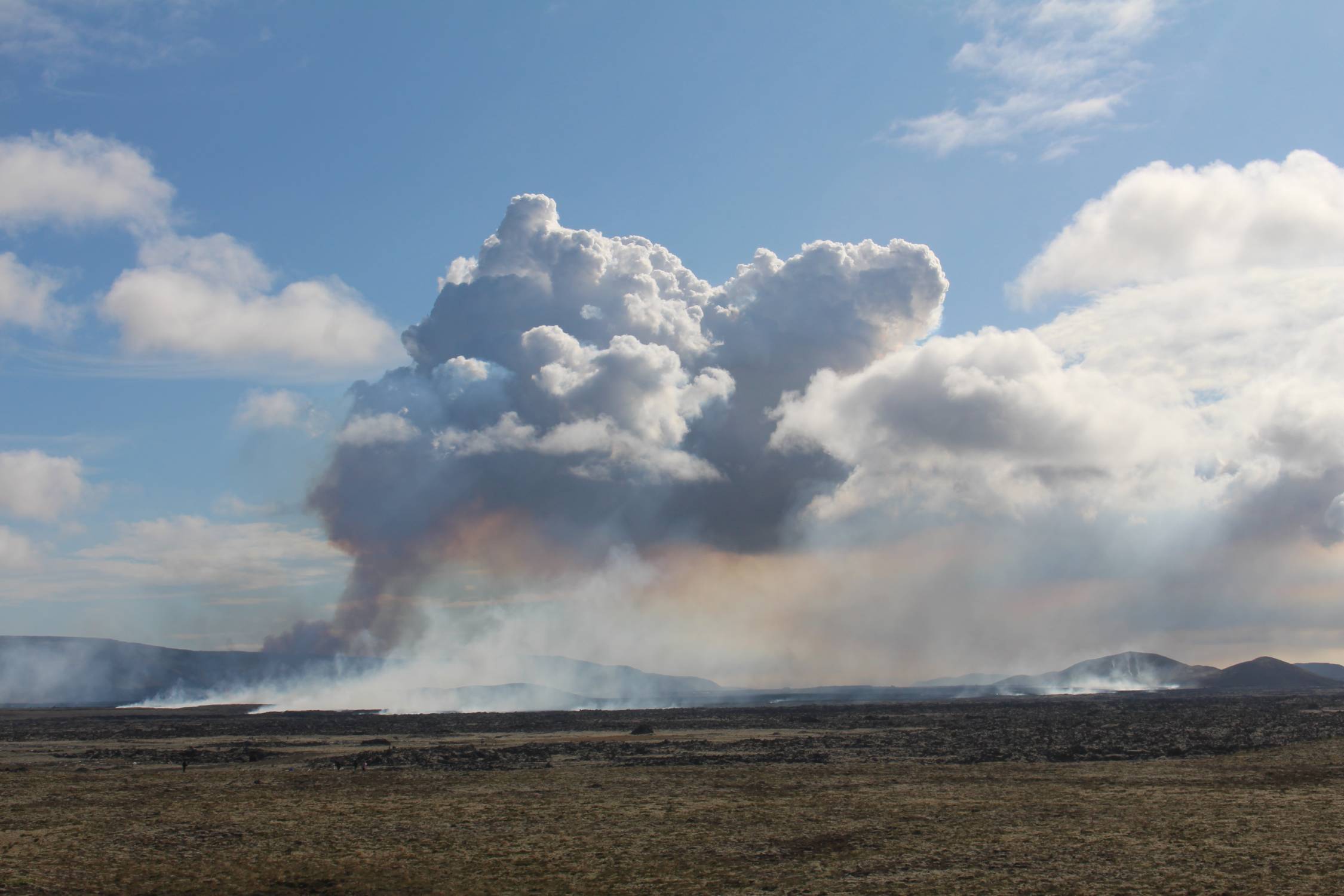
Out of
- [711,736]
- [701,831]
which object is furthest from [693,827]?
[711,736]

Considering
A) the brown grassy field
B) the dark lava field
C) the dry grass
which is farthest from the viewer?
the dark lava field

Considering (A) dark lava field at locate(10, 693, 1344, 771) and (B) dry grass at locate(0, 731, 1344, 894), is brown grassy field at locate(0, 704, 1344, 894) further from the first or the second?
(A) dark lava field at locate(10, 693, 1344, 771)

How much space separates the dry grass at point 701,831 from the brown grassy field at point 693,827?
144 mm

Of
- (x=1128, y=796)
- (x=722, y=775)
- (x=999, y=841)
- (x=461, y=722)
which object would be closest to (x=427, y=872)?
(x=999, y=841)

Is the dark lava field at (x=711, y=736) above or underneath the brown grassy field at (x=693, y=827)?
underneath

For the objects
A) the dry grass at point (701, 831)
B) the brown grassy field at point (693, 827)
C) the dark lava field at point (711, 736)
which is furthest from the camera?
the dark lava field at point (711, 736)

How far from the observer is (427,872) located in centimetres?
3625

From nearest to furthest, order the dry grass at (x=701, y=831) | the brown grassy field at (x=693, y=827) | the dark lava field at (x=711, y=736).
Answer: the dry grass at (x=701, y=831)
the brown grassy field at (x=693, y=827)
the dark lava field at (x=711, y=736)

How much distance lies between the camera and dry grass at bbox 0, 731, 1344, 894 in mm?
33938

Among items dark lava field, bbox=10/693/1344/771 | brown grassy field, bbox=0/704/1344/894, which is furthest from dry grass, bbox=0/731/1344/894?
dark lava field, bbox=10/693/1344/771

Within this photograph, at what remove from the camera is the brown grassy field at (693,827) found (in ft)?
112

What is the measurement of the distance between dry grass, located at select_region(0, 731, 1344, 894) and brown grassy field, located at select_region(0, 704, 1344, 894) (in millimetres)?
144

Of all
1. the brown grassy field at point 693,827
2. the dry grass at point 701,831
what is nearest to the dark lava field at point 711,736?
the brown grassy field at point 693,827

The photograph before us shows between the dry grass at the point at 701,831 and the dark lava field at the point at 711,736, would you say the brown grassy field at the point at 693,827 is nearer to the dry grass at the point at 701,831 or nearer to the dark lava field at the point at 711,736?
the dry grass at the point at 701,831
